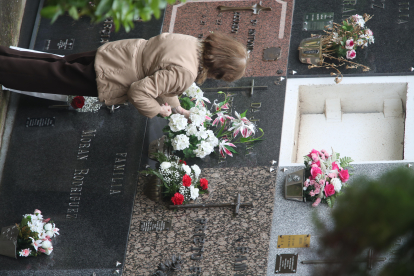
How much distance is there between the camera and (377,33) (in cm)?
440

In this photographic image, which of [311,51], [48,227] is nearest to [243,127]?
[311,51]

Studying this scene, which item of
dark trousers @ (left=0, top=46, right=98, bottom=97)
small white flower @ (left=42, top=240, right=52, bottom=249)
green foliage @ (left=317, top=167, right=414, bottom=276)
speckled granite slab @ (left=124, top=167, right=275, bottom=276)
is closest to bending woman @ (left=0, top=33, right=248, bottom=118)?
dark trousers @ (left=0, top=46, right=98, bottom=97)

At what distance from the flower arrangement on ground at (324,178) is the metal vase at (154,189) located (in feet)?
4.10

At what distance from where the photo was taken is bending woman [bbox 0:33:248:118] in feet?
9.87

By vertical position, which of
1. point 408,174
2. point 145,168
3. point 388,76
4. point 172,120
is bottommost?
point 408,174

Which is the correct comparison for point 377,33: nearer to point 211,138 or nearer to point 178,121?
point 211,138

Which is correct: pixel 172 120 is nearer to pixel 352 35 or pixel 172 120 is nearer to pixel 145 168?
pixel 145 168

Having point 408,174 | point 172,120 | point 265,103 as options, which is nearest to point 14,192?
point 172,120

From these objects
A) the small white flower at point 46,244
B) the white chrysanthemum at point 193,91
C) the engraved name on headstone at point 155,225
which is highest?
the white chrysanthemum at point 193,91

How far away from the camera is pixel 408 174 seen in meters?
1.06

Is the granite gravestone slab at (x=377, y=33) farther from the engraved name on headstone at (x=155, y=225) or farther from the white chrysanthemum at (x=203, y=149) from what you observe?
the engraved name on headstone at (x=155, y=225)

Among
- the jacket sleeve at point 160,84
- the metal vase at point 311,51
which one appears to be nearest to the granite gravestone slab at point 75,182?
the jacket sleeve at point 160,84

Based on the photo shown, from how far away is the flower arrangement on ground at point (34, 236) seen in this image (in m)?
3.67

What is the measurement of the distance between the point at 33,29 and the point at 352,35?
360 cm
